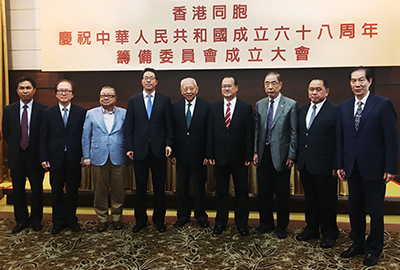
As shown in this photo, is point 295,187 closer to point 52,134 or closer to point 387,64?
point 387,64

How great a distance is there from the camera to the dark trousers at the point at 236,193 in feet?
8.61

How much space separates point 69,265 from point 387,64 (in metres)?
4.20

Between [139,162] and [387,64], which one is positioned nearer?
[139,162]

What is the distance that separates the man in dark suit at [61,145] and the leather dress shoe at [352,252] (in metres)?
2.34

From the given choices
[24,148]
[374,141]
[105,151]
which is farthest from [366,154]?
[24,148]

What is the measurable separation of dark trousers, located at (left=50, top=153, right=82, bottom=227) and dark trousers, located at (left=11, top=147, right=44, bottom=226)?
0.15 meters

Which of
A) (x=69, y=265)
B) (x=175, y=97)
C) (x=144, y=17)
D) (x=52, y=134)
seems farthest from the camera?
(x=175, y=97)

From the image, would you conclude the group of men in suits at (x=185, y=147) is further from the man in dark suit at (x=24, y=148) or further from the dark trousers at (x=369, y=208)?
the dark trousers at (x=369, y=208)

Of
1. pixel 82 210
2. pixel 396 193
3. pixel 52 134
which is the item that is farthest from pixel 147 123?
pixel 396 193

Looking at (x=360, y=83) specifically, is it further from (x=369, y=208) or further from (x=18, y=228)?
(x=18, y=228)

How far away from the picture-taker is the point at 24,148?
2.68m

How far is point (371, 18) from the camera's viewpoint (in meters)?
3.66

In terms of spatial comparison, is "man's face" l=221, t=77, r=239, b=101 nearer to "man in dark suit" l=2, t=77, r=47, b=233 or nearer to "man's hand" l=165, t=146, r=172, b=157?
"man's hand" l=165, t=146, r=172, b=157

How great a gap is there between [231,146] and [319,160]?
74 cm
